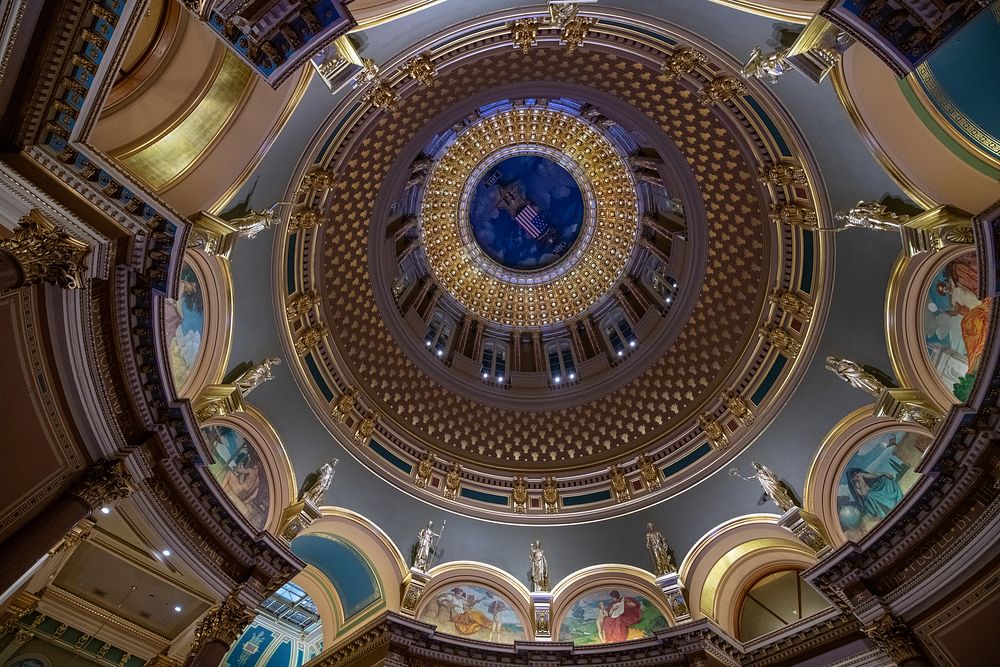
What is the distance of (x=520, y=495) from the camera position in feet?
72.9

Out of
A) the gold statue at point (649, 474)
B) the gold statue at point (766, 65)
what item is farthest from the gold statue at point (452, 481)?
the gold statue at point (766, 65)

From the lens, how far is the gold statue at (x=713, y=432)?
20408mm

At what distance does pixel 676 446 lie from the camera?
71.3 ft

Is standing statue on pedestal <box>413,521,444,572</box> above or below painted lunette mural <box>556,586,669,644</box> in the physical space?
above

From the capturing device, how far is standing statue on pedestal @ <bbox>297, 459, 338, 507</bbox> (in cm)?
1775

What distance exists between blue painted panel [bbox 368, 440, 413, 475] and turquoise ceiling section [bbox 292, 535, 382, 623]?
3355mm

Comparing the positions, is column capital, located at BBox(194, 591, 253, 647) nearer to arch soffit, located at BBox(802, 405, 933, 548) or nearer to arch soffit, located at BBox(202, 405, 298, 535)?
arch soffit, located at BBox(202, 405, 298, 535)

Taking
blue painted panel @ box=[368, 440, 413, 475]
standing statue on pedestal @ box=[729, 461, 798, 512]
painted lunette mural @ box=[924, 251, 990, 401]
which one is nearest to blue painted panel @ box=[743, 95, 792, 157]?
painted lunette mural @ box=[924, 251, 990, 401]

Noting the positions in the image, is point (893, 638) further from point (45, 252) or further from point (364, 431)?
point (45, 252)

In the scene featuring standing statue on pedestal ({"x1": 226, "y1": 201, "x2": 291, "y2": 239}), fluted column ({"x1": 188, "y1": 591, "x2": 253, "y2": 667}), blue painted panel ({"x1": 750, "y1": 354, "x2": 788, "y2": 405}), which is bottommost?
fluted column ({"x1": 188, "y1": 591, "x2": 253, "y2": 667})

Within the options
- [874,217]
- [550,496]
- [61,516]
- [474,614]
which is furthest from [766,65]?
[474,614]

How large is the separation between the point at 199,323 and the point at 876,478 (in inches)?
773

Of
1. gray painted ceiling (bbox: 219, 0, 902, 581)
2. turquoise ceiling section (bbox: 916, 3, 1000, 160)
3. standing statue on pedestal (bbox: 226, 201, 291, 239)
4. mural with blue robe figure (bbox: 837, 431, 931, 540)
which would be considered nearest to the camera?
turquoise ceiling section (bbox: 916, 3, 1000, 160)

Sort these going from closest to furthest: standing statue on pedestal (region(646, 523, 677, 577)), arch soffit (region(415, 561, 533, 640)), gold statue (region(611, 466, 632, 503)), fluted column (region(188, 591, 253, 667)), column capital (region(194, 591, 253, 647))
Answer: fluted column (region(188, 591, 253, 667))
column capital (region(194, 591, 253, 647))
arch soffit (region(415, 561, 533, 640))
standing statue on pedestal (region(646, 523, 677, 577))
gold statue (region(611, 466, 632, 503))
